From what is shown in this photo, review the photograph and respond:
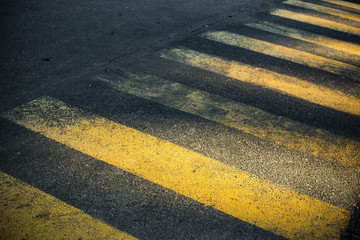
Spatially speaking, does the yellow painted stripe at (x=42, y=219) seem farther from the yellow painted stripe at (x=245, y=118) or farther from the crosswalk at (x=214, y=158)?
the yellow painted stripe at (x=245, y=118)

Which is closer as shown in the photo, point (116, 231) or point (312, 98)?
point (116, 231)

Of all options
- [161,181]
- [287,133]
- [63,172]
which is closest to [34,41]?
[63,172]

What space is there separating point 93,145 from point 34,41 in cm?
327

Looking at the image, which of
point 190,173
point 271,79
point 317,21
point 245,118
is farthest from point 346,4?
point 190,173

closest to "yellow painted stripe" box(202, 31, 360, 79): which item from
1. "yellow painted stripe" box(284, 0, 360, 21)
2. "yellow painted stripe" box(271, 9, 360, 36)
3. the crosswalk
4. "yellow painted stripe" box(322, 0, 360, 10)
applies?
the crosswalk

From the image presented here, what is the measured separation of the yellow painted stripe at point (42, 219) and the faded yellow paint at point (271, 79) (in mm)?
3427

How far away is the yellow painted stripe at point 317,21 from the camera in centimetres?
860

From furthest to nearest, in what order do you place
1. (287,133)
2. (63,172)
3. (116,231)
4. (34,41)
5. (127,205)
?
1. (34,41)
2. (287,133)
3. (63,172)
4. (127,205)
5. (116,231)

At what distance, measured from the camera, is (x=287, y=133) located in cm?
402

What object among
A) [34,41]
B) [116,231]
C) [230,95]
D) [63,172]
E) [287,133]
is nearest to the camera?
[116,231]

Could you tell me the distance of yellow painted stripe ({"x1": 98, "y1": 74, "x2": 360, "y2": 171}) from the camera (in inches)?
150

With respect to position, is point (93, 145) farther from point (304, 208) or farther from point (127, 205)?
point (304, 208)

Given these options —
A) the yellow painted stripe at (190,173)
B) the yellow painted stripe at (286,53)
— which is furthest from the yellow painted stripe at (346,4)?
the yellow painted stripe at (190,173)

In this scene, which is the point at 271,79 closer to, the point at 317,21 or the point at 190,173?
the point at 190,173
